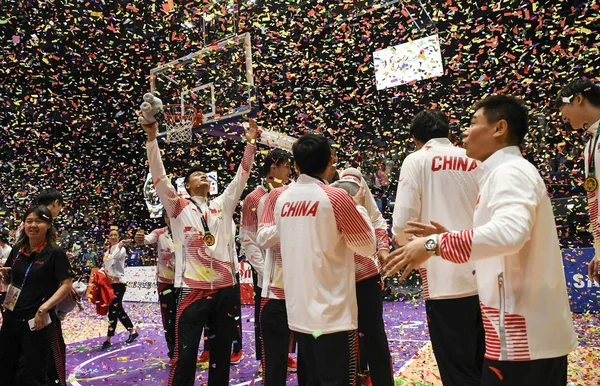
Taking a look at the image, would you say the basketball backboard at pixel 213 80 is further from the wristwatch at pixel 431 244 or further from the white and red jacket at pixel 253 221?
the wristwatch at pixel 431 244

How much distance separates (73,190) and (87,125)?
3.77 meters

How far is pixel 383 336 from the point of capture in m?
3.24

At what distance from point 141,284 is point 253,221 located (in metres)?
11.2

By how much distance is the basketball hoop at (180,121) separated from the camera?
1120cm

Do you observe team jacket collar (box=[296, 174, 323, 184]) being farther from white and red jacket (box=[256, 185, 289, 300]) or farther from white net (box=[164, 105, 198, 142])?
white net (box=[164, 105, 198, 142])

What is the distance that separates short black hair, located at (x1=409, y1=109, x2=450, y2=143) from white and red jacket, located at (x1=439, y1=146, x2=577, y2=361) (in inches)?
49.0

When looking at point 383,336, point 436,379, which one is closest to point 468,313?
point 383,336

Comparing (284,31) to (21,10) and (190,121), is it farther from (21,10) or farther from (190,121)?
(21,10)

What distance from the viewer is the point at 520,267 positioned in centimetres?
171

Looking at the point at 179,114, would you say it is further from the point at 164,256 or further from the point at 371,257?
the point at 371,257

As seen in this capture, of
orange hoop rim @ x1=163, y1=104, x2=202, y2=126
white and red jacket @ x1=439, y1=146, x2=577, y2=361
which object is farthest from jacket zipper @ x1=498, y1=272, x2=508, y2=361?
orange hoop rim @ x1=163, y1=104, x2=202, y2=126

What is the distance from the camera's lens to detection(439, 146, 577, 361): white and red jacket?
1.60m

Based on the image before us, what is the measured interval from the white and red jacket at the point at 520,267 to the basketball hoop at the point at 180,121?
33.0 feet

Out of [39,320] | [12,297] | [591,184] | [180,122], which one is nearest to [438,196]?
[591,184]
